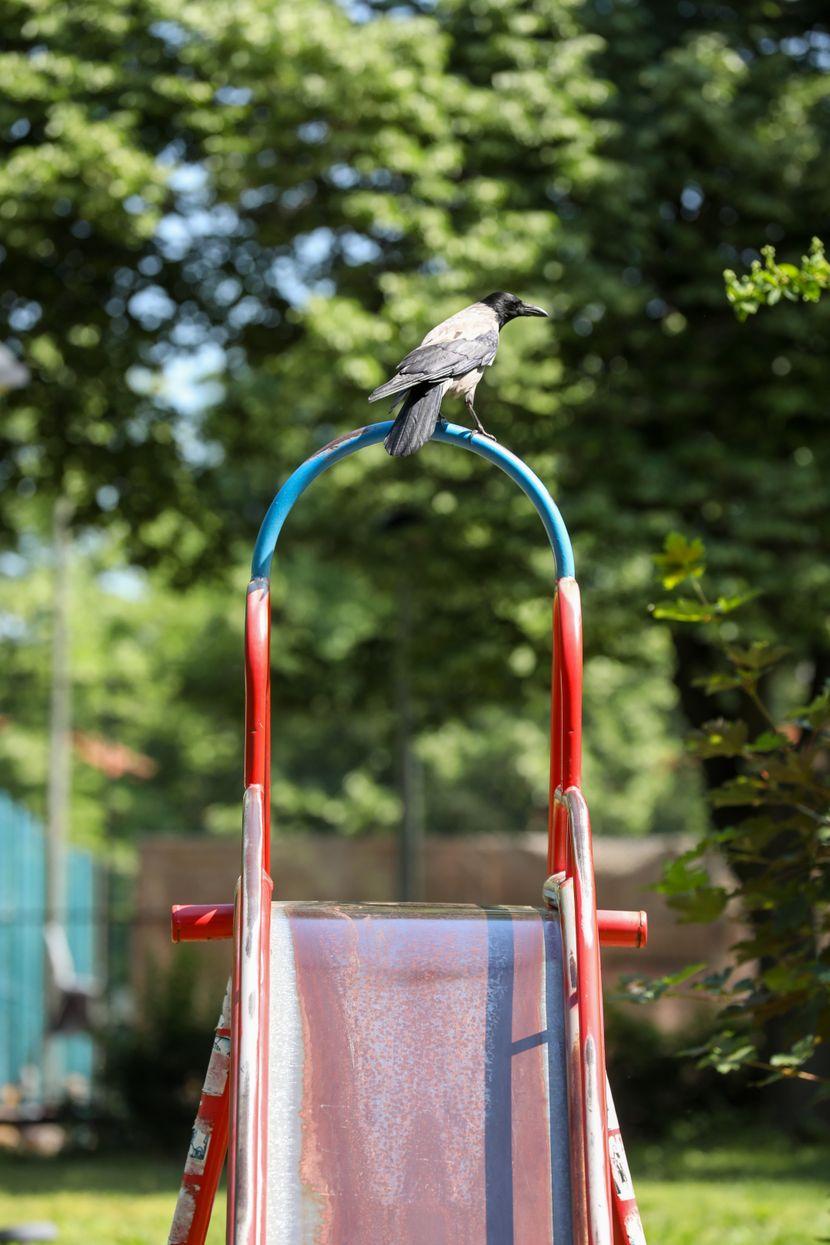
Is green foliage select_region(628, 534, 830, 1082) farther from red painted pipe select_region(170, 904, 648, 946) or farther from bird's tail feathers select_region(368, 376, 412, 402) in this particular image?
bird's tail feathers select_region(368, 376, 412, 402)

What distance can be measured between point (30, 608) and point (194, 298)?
64.1 ft

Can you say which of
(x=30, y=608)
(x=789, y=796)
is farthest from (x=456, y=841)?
(x=30, y=608)

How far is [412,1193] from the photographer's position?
3.39m

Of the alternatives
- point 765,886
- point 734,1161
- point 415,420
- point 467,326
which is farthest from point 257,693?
point 734,1161

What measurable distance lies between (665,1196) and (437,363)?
21.8ft

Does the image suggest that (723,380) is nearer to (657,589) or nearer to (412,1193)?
(657,589)

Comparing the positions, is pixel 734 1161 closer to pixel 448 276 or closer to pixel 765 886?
pixel 448 276

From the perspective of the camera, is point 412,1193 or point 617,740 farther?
point 617,740

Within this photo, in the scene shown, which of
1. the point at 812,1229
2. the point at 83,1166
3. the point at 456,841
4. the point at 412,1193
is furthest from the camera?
the point at 456,841

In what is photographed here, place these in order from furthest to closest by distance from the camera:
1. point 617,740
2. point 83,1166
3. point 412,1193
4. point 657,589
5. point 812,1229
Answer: point 617,740
point 83,1166
point 657,589
point 812,1229
point 412,1193

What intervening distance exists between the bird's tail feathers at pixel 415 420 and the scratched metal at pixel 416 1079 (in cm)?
103

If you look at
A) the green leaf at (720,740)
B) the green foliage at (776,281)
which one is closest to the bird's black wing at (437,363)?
the green foliage at (776,281)

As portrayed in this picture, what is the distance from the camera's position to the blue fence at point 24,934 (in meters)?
15.9

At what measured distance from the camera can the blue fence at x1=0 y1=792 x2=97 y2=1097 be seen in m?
15.9
